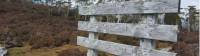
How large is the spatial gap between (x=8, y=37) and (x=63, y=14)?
10943mm

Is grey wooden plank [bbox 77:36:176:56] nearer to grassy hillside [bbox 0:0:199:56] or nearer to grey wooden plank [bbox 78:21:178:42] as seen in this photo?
grey wooden plank [bbox 78:21:178:42]

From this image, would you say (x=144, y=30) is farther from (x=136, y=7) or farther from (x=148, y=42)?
(x=136, y=7)

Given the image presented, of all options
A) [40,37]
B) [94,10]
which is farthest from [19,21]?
[94,10]

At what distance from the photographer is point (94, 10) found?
498cm

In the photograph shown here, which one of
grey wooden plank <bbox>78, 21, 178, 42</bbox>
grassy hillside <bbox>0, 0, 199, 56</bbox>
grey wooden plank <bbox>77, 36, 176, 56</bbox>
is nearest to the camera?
grey wooden plank <bbox>78, 21, 178, 42</bbox>

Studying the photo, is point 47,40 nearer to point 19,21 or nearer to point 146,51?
point 19,21

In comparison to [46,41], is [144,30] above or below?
above

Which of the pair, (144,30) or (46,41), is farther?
(46,41)

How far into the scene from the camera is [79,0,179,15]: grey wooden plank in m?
3.34

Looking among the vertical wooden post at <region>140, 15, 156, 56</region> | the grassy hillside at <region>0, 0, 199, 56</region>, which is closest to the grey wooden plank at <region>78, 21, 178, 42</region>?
the vertical wooden post at <region>140, 15, 156, 56</region>

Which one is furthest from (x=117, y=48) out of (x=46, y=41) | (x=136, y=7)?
(x=46, y=41)

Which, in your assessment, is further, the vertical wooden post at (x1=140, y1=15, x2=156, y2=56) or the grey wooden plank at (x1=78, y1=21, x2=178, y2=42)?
the vertical wooden post at (x1=140, y1=15, x2=156, y2=56)

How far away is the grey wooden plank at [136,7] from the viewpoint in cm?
334

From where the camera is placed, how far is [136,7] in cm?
388
